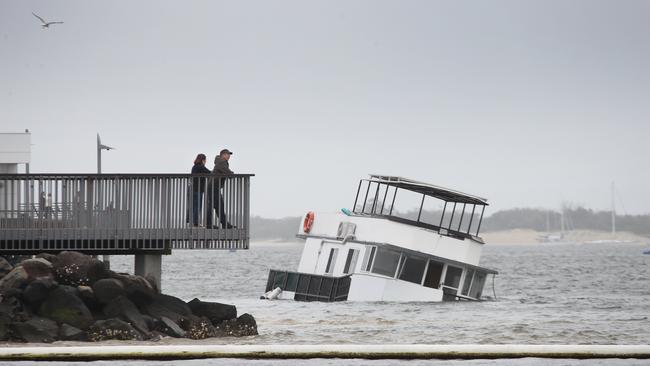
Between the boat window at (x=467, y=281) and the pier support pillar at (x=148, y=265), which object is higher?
the pier support pillar at (x=148, y=265)

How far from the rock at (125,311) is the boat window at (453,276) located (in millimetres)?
19024

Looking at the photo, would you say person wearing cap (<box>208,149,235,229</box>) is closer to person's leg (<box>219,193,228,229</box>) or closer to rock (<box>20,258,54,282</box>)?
person's leg (<box>219,193,228,229</box>)

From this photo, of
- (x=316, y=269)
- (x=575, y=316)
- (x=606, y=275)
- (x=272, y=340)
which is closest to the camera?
(x=272, y=340)

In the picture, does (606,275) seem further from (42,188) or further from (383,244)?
(42,188)

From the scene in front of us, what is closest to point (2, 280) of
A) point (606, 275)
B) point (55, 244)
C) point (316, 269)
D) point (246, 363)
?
point (55, 244)

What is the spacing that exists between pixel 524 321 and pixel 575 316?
3.81 metres

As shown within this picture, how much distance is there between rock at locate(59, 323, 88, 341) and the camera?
1003 inches

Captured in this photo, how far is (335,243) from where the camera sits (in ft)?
147

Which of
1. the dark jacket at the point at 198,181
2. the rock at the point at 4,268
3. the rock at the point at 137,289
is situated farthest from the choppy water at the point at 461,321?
the rock at the point at 4,268

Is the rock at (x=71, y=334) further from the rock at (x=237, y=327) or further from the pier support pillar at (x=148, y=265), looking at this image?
the pier support pillar at (x=148, y=265)

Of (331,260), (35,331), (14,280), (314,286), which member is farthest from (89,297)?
(314,286)

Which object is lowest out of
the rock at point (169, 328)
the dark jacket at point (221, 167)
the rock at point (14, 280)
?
the rock at point (169, 328)

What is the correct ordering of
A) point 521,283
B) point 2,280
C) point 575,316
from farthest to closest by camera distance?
point 521,283 → point 575,316 → point 2,280

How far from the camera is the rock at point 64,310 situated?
26.1m
